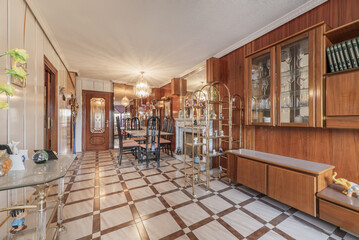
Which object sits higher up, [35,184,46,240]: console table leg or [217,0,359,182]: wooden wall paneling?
[217,0,359,182]: wooden wall paneling

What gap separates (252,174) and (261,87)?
4.42ft

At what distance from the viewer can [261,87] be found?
2.29 metres

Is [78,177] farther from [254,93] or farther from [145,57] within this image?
[254,93]

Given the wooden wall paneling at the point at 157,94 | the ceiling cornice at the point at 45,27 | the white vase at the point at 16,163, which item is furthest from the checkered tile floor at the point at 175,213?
the wooden wall paneling at the point at 157,94

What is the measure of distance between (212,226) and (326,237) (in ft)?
3.62

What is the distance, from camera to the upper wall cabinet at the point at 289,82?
1639 mm

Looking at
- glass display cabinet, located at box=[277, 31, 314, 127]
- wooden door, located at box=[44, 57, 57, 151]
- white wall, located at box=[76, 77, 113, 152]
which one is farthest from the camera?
white wall, located at box=[76, 77, 113, 152]

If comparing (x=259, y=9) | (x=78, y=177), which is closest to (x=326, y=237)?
(x=259, y=9)

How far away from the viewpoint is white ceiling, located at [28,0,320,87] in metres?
1.90

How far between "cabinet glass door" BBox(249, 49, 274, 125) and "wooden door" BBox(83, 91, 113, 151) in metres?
5.14

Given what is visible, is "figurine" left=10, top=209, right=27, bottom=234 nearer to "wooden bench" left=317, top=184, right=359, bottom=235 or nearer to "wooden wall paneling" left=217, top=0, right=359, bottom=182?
"wooden bench" left=317, top=184, right=359, bottom=235


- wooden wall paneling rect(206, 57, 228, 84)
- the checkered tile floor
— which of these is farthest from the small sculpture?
wooden wall paneling rect(206, 57, 228, 84)

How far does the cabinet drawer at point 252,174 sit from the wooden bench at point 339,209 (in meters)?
0.58

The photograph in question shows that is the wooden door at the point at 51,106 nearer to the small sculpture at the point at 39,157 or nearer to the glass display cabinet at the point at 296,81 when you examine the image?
the small sculpture at the point at 39,157
